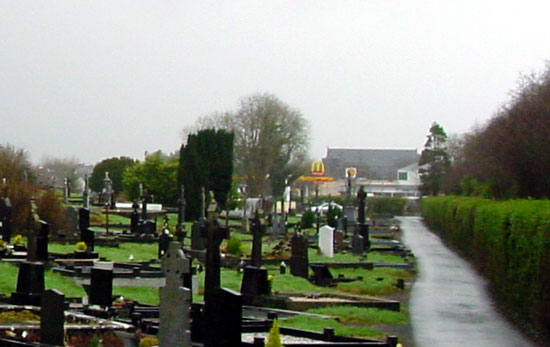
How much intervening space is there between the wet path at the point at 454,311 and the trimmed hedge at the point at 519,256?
453 mm

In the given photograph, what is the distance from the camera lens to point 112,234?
38.2 meters

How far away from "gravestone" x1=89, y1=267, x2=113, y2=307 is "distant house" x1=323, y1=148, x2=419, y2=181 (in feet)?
469

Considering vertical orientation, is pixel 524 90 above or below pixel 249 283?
above

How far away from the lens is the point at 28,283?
55.0 ft

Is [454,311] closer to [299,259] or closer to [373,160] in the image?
[299,259]

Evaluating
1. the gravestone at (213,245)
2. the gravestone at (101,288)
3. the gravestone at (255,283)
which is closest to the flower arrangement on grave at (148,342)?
the gravestone at (213,245)

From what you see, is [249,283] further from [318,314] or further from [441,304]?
[441,304]

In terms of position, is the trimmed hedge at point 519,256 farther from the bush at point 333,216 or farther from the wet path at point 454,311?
the bush at point 333,216

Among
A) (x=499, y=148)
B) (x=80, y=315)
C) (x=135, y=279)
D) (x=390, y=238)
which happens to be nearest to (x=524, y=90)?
(x=499, y=148)

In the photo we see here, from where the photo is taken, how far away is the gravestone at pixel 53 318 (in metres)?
12.0

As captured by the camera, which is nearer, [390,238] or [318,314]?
[318,314]

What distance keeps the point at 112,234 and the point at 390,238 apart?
16.6 meters

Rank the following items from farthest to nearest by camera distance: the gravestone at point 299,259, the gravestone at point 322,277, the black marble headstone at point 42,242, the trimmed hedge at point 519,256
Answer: the gravestone at point 299,259 → the gravestone at point 322,277 → the black marble headstone at point 42,242 → the trimmed hedge at point 519,256

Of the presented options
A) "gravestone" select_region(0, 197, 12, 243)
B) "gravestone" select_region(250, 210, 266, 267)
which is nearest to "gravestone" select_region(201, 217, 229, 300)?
"gravestone" select_region(250, 210, 266, 267)
